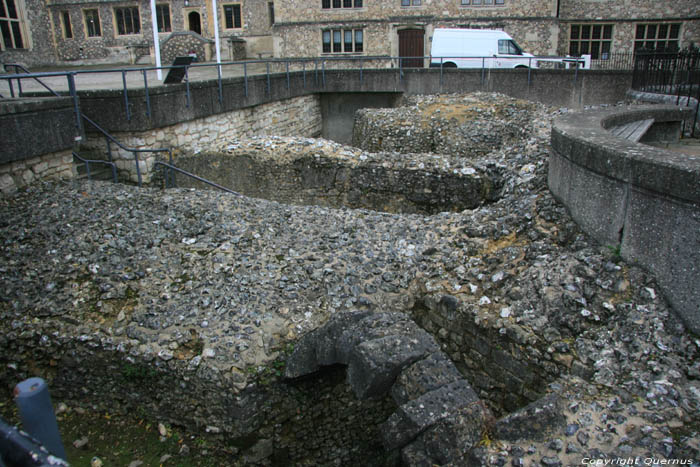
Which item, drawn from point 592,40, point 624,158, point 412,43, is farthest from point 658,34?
point 624,158

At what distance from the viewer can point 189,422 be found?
16.2 ft

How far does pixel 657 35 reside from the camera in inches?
938

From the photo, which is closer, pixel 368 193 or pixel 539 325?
pixel 539 325

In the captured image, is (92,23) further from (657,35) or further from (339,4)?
(657,35)

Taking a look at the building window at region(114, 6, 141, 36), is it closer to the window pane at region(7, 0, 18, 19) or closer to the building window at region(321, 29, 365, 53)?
the window pane at region(7, 0, 18, 19)

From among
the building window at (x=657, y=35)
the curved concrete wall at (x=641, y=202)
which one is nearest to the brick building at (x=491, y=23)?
the building window at (x=657, y=35)

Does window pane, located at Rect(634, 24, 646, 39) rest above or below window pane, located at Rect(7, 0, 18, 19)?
below

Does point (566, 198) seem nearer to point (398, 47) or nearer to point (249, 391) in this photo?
point (249, 391)

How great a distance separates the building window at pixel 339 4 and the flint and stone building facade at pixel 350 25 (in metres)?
0.05

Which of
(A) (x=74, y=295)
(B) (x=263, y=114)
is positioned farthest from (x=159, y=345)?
(B) (x=263, y=114)

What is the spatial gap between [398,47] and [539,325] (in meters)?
23.0

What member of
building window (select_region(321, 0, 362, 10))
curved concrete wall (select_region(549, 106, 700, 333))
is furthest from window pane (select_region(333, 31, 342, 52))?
curved concrete wall (select_region(549, 106, 700, 333))

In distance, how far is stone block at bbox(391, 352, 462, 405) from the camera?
3.93 meters

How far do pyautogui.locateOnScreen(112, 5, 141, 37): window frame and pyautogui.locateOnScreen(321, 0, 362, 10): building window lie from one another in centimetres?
1257
